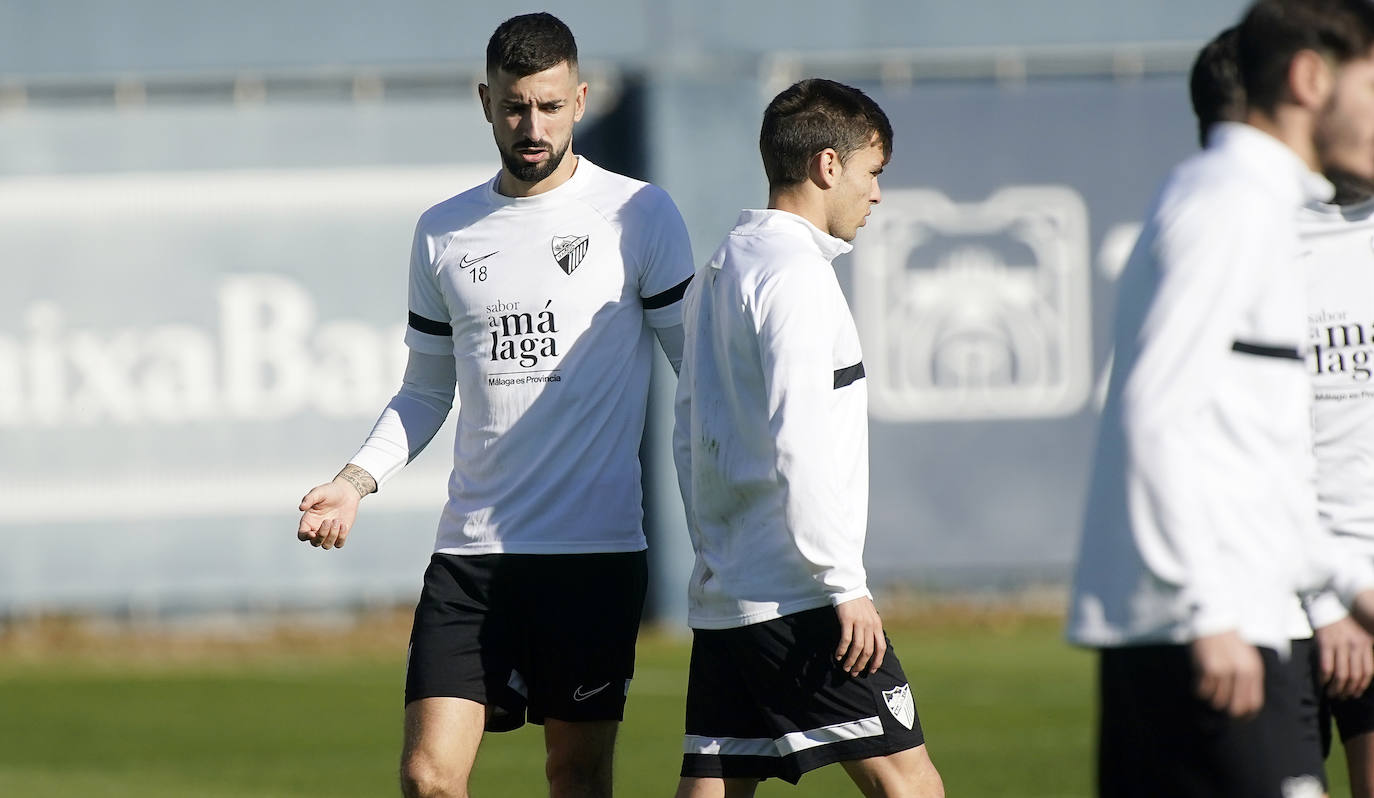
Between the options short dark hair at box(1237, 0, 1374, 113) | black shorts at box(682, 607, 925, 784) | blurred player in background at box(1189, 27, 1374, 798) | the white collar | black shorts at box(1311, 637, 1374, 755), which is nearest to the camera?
Result: short dark hair at box(1237, 0, 1374, 113)

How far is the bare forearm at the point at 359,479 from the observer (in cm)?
579

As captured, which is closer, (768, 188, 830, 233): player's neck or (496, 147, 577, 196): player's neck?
(768, 188, 830, 233): player's neck

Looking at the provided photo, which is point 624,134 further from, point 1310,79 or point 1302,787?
point 1302,787

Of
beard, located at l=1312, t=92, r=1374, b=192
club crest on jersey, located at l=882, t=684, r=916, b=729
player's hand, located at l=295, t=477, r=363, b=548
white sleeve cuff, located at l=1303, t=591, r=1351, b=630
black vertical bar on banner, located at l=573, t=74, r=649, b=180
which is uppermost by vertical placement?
black vertical bar on banner, located at l=573, t=74, r=649, b=180

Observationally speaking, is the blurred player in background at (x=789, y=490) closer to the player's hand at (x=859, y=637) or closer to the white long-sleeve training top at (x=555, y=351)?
the player's hand at (x=859, y=637)

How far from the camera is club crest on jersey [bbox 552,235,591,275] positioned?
5730mm

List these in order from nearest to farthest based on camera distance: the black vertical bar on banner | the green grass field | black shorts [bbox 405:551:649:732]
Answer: black shorts [bbox 405:551:649:732]
the green grass field
the black vertical bar on banner

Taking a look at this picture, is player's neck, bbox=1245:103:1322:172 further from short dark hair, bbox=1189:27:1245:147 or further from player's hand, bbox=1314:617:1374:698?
player's hand, bbox=1314:617:1374:698

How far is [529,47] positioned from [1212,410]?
2617 mm

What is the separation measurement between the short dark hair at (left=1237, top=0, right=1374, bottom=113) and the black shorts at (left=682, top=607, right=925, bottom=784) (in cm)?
179

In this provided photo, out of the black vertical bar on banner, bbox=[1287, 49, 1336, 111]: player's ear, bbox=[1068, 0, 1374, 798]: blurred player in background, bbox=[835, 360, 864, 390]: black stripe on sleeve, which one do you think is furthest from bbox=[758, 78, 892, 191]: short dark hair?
the black vertical bar on banner

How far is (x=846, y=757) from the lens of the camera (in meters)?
4.89

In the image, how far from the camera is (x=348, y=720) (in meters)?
12.0

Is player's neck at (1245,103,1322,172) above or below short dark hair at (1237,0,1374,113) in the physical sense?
below
